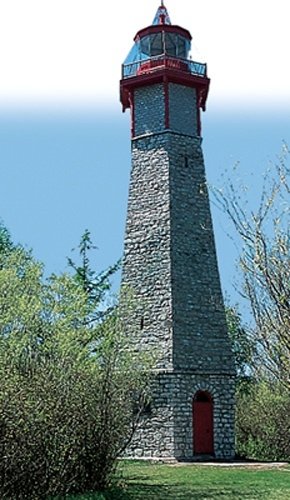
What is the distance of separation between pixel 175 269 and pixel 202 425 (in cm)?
479

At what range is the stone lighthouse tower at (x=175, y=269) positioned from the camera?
2325 cm

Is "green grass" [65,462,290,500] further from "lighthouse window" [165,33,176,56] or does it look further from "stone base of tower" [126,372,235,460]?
"lighthouse window" [165,33,176,56]

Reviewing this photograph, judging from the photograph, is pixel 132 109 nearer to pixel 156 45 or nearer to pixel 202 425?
pixel 156 45

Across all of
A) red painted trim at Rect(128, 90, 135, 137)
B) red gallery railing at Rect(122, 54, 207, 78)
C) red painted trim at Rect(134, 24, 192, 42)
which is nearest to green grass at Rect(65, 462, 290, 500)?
red painted trim at Rect(128, 90, 135, 137)

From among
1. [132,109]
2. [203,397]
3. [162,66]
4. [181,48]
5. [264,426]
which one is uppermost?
[181,48]

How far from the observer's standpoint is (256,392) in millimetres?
28219

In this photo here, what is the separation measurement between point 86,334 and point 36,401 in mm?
4424

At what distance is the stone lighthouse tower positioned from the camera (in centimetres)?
2325

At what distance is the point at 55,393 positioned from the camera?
36.5 ft

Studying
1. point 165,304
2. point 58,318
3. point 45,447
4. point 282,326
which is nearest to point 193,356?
point 165,304

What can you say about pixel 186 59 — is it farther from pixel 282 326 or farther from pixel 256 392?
pixel 282 326

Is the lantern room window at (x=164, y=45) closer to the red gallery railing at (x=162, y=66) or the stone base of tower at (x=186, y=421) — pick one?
the red gallery railing at (x=162, y=66)

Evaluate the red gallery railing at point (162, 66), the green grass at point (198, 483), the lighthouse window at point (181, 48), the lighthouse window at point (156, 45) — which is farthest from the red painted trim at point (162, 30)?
the green grass at point (198, 483)

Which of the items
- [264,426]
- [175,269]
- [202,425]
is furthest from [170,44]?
[264,426]
